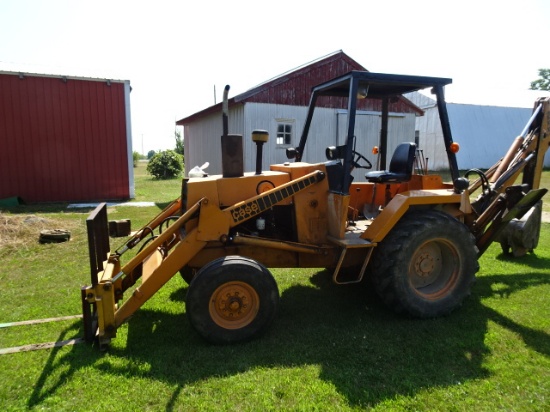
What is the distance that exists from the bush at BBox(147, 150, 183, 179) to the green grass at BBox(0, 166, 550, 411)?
73.1ft

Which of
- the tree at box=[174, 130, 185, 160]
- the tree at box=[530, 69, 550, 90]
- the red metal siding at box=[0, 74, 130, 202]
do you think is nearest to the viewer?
the red metal siding at box=[0, 74, 130, 202]

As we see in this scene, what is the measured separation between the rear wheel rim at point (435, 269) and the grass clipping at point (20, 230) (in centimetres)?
660

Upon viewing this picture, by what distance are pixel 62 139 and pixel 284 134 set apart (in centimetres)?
738

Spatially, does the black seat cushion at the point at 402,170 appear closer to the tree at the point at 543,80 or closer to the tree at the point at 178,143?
the tree at the point at 178,143

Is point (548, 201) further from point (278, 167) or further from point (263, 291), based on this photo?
point (263, 291)

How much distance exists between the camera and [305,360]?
3473mm

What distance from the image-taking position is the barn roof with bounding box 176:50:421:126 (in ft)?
44.5

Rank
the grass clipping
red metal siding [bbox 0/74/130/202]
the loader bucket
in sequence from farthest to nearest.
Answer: red metal siding [bbox 0/74/130/202], the grass clipping, the loader bucket

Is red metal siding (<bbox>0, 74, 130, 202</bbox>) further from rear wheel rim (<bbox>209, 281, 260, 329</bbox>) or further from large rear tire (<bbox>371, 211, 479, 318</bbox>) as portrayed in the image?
large rear tire (<bbox>371, 211, 479, 318</bbox>)

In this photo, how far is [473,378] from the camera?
126 inches

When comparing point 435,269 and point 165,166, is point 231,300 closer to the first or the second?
point 435,269

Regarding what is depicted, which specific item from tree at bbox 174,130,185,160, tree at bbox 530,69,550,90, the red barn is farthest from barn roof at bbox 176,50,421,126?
tree at bbox 530,69,550,90

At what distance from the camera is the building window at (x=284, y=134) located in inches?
561

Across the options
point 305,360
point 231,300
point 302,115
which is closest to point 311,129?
point 302,115
